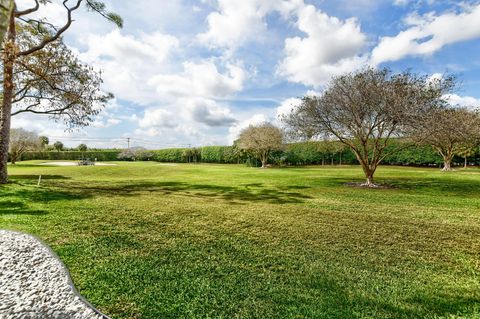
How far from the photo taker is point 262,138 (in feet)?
113

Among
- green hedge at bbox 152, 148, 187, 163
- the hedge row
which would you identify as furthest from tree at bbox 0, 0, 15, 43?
green hedge at bbox 152, 148, 187, 163

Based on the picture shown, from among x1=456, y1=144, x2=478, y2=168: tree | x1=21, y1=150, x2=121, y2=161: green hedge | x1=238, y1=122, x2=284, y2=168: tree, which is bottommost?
x1=21, y1=150, x2=121, y2=161: green hedge

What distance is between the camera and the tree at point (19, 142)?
118ft

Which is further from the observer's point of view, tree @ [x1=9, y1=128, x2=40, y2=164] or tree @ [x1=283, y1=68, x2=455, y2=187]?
tree @ [x1=9, y1=128, x2=40, y2=164]

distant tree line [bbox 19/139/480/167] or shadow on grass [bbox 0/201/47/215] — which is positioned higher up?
distant tree line [bbox 19/139/480/167]

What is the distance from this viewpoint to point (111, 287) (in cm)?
370

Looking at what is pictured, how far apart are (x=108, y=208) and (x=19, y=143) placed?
38845mm

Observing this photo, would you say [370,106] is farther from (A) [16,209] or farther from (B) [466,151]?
(B) [466,151]

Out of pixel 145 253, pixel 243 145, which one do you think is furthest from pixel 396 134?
pixel 243 145

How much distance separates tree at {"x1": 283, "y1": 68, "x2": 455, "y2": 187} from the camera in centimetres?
1321

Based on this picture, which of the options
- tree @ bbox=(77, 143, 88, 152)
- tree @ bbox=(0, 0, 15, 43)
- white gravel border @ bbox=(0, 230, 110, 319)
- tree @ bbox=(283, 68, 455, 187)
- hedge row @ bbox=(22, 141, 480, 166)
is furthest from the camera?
tree @ bbox=(77, 143, 88, 152)

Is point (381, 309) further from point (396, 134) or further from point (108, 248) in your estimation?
point (396, 134)

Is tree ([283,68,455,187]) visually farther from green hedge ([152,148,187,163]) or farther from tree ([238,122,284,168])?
green hedge ([152,148,187,163])

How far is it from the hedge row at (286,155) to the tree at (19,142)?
10.1 metres
